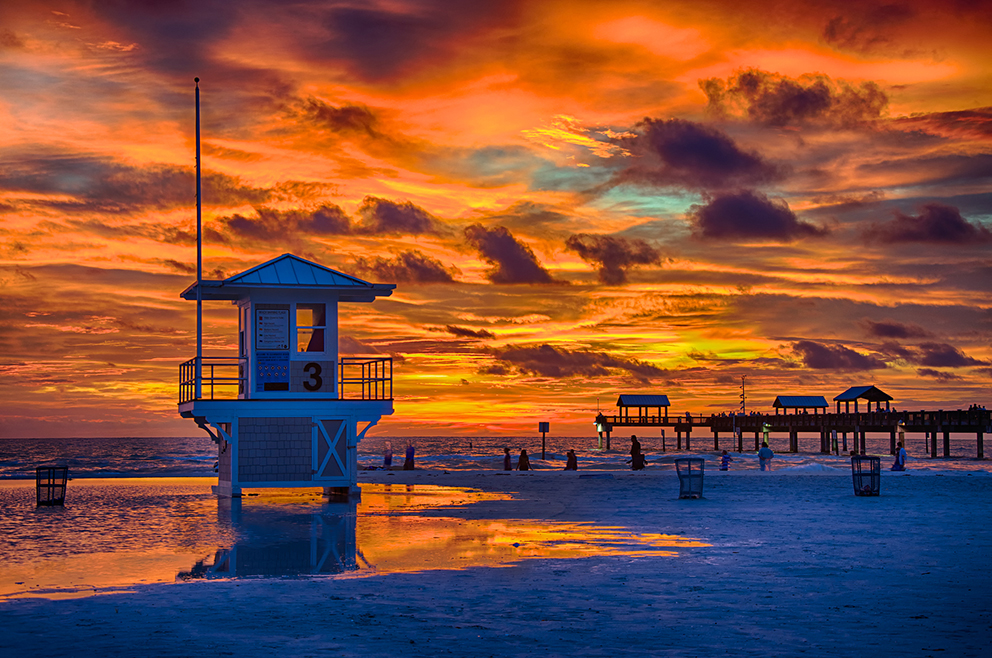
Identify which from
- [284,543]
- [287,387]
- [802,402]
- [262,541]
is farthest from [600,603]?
[802,402]

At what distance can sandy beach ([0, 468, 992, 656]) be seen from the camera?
959cm

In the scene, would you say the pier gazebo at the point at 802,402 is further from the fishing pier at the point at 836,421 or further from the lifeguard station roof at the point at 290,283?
the lifeguard station roof at the point at 290,283

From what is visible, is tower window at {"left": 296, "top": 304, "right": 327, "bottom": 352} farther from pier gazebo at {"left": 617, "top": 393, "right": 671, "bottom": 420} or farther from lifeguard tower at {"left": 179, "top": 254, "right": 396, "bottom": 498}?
pier gazebo at {"left": 617, "top": 393, "right": 671, "bottom": 420}

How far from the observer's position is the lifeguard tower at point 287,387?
2998 centimetres

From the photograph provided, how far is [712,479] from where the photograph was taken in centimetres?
4131

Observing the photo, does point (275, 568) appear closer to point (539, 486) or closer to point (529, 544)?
point (529, 544)

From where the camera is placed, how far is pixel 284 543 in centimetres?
1839

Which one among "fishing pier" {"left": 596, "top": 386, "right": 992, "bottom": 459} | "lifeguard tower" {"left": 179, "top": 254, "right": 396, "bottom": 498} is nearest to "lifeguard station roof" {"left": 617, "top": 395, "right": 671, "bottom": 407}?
"fishing pier" {"left": 596, "top": 386, "right": 992, "bottom": 459}

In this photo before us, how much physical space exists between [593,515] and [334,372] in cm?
1074

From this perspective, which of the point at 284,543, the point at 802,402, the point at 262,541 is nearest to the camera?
the point at 284,543

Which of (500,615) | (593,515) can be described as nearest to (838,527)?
(593,515)

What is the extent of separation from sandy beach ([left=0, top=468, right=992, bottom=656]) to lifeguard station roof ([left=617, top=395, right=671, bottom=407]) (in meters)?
99.3

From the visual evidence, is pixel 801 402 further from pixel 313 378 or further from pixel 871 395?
pixel 313 378

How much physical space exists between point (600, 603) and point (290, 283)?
2035 centimetres
